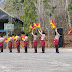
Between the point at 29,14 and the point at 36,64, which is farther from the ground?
the point at 29,14

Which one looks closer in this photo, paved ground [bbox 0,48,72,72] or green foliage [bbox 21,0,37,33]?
paved ground [bbox 0,48,72,72]

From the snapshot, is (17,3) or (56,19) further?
(56,19)

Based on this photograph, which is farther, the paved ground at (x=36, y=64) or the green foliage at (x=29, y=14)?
the green foliage at (x=29, y=14)

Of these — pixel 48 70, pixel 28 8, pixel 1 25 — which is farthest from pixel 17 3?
pixel 48 70

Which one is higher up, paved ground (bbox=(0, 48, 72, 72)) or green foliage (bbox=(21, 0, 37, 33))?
green foliage (bbox=(21, 0, 37, 33))

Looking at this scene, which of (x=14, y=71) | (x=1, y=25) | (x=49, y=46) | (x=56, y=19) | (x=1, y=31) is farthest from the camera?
(x=56, y=19)

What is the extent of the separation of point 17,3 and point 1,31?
273 inches

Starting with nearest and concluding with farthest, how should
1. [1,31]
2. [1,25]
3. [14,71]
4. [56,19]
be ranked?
[14,71] → [1,31] → [1,25] → [56,19]

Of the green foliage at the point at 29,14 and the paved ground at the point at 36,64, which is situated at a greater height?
the green foliage at the point at 29,14

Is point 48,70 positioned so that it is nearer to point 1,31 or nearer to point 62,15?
point 1,31

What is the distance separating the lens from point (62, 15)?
160 ft

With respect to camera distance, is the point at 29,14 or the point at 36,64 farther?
the point at 29,14

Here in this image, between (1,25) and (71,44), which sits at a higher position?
(1,25)

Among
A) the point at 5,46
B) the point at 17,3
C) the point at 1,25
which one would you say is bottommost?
the point at 5,46
